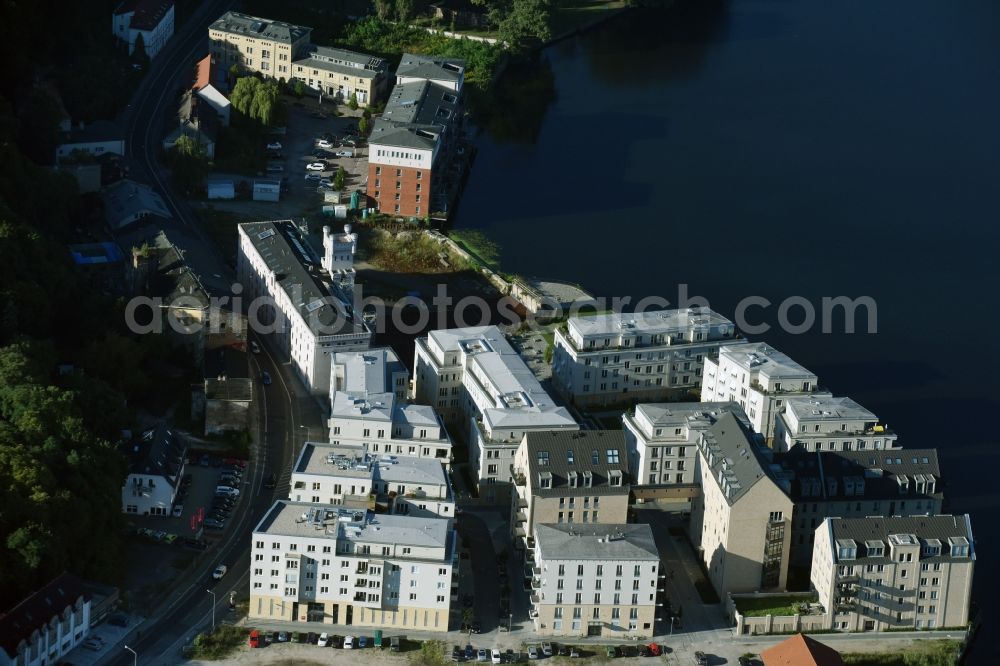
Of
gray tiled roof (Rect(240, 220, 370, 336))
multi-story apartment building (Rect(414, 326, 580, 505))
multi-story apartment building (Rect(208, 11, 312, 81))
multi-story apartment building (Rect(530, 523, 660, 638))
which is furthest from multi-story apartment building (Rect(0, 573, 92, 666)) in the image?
multi-story apartment building (Rect(208, 11, 312, 81))

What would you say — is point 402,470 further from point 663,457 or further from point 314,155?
point 314,155

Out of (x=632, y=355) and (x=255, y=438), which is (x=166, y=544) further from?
(x=632, y=355)

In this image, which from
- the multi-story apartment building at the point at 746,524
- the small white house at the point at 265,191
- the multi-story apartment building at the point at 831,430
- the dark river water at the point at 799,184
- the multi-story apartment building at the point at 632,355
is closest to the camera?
the multi-story apartment building at the point at 746,524

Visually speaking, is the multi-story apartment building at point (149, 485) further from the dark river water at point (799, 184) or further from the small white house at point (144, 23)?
the small white house at point (144, 23)

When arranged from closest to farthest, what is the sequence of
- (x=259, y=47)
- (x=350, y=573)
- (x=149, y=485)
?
(x=350, y=573), (x=149, y=485), (x=259, y=47)

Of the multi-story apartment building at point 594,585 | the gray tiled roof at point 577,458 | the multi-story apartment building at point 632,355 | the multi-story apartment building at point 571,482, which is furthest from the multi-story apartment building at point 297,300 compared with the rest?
the multi-story apartment building at point 594,585

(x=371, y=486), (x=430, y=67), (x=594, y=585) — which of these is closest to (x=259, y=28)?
(x=430, y=67)

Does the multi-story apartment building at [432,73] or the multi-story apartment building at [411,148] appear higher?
the multi-story apartment building at [432,73]
